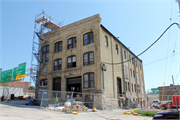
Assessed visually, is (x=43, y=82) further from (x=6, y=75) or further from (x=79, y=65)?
(x=6, y=75)

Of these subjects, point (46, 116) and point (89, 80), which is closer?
point (46, 116)

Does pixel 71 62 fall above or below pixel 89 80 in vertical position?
above

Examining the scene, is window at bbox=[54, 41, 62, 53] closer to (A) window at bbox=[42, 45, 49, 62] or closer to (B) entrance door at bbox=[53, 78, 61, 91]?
(A) window at bbox=[42, 45, 49, 62]

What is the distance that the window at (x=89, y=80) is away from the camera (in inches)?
861

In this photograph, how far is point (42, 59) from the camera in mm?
29531

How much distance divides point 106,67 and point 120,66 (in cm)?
721

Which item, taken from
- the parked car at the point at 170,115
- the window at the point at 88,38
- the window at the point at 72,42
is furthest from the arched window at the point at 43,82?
the parked car at the point at 170,115

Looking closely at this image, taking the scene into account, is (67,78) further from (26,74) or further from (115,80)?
(26,74)

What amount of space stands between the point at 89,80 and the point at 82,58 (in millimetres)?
3795

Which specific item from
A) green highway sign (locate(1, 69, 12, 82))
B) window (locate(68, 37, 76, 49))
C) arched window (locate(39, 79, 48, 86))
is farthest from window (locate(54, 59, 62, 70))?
green highway sign (locate(1, 69, 12, 82))

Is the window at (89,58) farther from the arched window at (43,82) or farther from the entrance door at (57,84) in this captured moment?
the arched window at (43,82)

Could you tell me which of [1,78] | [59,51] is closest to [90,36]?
[59,51]

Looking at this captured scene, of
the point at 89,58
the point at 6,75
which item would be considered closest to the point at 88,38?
the point at 89,58

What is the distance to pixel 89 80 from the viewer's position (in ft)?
72.5
